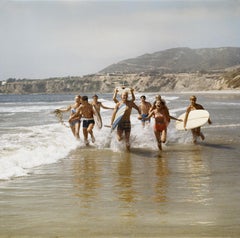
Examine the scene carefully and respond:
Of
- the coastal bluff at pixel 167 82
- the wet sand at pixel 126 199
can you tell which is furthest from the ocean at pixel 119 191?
the coastal bluff at pixel 167 82

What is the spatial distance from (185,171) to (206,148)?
11.6ft

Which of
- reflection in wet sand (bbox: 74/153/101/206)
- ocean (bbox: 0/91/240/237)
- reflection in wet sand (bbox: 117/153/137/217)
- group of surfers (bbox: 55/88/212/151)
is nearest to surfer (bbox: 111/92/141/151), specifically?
group of surfers (bbox: 55/88/212/151)

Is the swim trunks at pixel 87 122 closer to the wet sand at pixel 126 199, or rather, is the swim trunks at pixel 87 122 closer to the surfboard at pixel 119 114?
the surfboard at pixel 119 114

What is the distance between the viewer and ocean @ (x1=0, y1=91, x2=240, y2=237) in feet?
15.1

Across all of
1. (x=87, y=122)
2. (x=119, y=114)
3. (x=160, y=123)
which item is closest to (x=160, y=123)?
(x=160, y=123)

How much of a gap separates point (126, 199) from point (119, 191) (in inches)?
20.0

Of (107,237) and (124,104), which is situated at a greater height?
(124,104)

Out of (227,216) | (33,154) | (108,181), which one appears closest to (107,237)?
(227,216)

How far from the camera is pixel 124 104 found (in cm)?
1130

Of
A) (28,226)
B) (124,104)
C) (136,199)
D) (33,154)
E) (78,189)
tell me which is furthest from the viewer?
(124,104)

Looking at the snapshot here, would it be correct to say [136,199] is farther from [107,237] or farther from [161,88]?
[161,88]

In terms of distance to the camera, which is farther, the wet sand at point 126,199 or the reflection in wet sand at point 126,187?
the reflection in wet sand at point 126,187

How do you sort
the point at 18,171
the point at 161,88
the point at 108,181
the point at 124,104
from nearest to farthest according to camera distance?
the point at 108,181, the point at 18,171, the point at 124,104, the point at 161,88

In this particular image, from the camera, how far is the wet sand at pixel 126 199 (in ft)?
14.9
